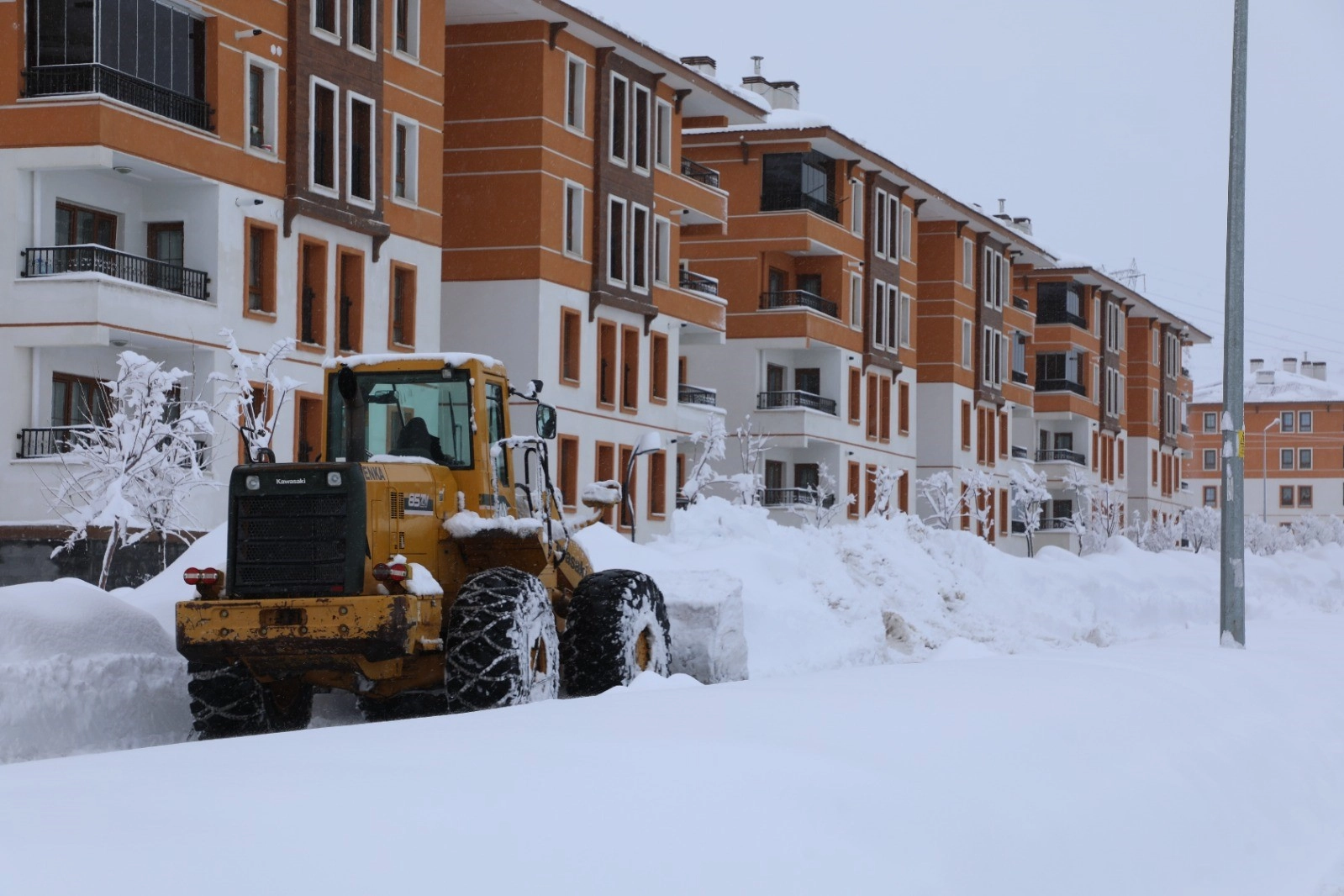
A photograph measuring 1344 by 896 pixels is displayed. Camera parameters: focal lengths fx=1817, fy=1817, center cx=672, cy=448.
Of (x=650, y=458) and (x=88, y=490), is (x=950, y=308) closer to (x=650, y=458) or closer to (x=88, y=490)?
(x=650, y=458)

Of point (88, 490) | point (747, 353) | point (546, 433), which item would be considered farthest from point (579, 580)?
point (747, 353)

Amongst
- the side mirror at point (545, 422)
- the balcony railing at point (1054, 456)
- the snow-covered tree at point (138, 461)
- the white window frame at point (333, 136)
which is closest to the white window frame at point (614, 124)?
the white window frame at point (333, 136)

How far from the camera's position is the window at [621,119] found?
1735 inches

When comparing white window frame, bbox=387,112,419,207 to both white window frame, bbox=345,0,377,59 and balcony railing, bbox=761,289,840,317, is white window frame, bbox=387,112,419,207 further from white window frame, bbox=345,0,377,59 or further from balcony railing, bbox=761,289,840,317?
balcony railing, bbox=761,289,840,317

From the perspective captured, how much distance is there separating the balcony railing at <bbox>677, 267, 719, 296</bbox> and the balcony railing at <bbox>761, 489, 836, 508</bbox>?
868 centimetres

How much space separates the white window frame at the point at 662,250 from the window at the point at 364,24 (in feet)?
41.7

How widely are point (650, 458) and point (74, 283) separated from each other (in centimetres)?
2034

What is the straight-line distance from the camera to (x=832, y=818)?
22.2 feet

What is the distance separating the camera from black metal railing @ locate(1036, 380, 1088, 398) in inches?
3243

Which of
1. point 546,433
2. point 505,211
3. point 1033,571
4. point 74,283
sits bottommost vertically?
point 1033,571

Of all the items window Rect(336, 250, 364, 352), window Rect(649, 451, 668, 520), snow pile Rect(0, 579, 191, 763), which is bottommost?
snow pile Rect(0, 579, 191, 763)

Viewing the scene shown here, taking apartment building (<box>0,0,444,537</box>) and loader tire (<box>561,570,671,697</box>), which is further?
apartment building (<box>0,0,444,537</box>)

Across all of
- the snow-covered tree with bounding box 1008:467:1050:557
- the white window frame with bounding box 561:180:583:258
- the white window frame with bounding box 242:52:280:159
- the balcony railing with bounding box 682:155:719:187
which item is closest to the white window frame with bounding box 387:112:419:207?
the white window frame with bounding box 242:52:280:159

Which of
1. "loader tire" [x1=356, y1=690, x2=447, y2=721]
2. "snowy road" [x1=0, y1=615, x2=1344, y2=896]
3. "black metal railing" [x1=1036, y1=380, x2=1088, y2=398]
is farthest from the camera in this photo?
"black metal railing" [x1=1036, y1=380, x2=1088, y2=398]
